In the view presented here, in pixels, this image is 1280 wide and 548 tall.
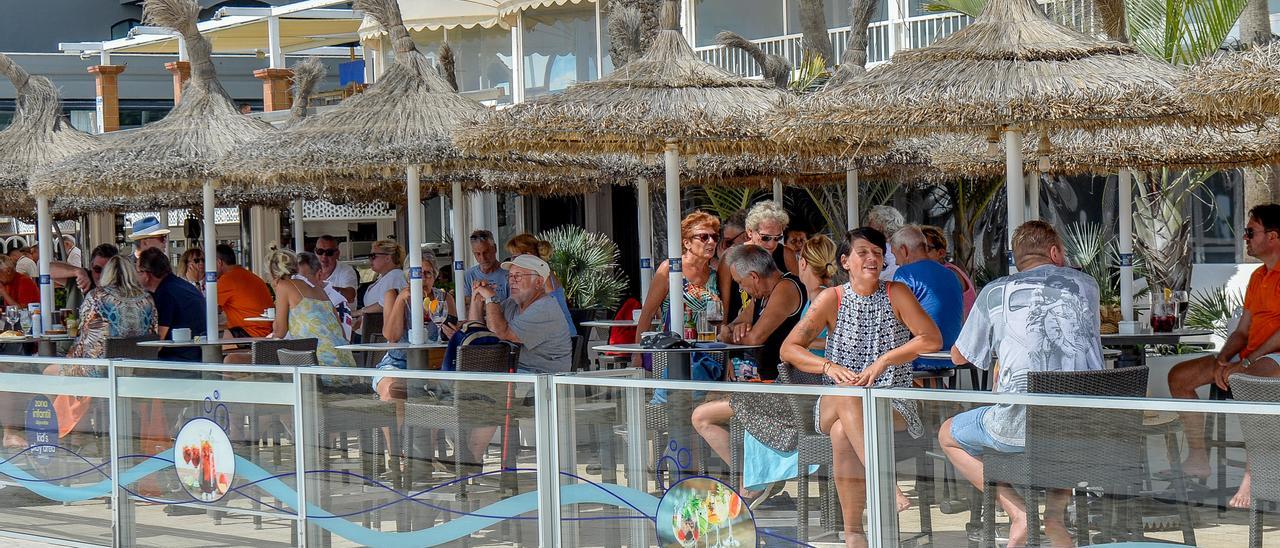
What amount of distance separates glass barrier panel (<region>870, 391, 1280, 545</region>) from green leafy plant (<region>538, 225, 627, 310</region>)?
13317 millimetres

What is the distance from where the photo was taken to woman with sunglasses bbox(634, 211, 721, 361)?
8781 mm

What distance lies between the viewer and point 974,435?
4.70m

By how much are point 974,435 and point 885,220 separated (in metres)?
5.53

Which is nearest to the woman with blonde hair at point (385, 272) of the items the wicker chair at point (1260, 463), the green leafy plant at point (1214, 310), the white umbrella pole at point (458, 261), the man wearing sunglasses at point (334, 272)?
the white umbrella pole at point (458, 261)

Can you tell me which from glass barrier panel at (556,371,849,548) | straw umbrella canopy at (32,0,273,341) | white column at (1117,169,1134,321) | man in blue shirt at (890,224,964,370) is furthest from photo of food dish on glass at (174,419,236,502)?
white column at (1117,169,1134,321)

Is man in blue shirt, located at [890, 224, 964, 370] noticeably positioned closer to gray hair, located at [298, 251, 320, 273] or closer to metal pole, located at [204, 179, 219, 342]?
gray hair, located at [298, 251, 320, 273]

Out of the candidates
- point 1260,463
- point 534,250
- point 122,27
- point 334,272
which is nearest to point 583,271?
point 334,272

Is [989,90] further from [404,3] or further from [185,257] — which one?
[404,3]

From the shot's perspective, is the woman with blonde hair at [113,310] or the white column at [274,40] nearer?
the woman with blonde hair at [113,310]

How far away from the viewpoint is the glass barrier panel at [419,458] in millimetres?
5992

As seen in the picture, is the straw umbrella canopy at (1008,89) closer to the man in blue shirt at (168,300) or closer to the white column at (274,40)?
the man in blue shirt at (168,300)

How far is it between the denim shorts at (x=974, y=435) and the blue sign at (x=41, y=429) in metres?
5.10

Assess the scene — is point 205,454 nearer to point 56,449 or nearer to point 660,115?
point 56,449

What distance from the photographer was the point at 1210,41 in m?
13.7
